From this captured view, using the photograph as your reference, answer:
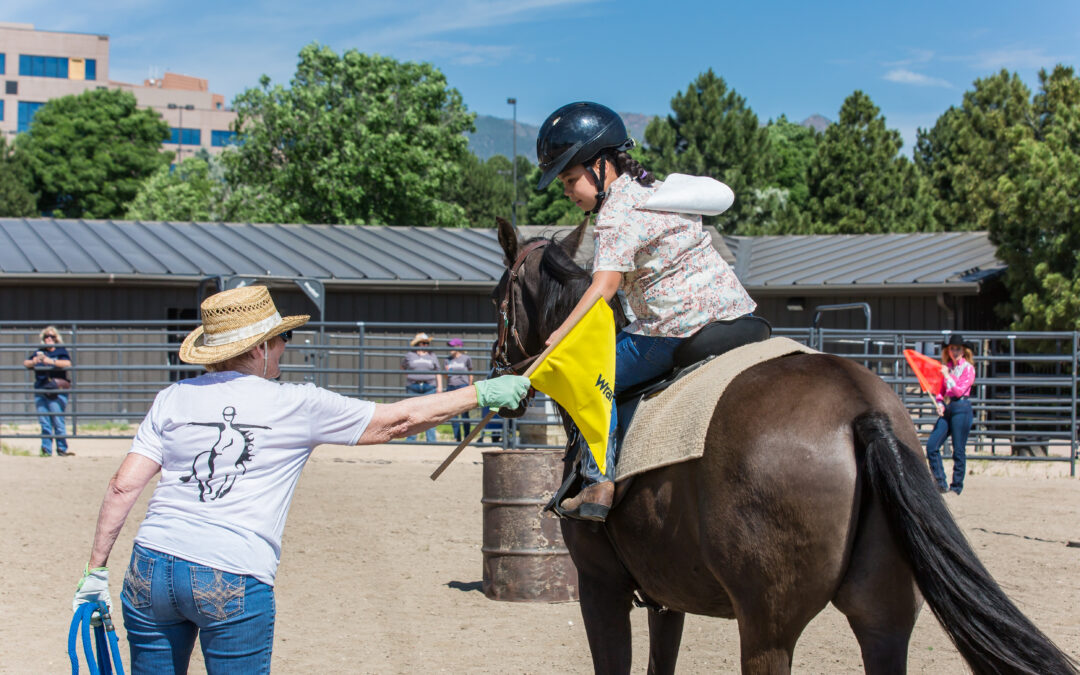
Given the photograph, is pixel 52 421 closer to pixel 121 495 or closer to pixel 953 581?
pixel 121 495

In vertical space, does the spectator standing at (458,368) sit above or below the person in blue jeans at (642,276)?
below

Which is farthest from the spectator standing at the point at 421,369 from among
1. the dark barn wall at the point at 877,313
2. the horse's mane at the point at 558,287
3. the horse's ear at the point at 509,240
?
the horse's mane at the point at 558,287

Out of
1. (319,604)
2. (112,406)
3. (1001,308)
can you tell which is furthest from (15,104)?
(319,604)

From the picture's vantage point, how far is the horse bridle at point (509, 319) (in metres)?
4.19

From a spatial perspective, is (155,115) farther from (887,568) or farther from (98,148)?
(887,568)

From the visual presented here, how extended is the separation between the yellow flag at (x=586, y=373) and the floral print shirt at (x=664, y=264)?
0.57 feet

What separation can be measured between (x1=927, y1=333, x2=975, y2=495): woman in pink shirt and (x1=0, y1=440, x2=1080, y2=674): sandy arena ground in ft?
1.40

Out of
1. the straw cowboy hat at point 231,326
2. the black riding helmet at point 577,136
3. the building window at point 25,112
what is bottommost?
the straw cowboy hat at point 231,326

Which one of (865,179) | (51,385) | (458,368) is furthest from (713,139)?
(51,385)

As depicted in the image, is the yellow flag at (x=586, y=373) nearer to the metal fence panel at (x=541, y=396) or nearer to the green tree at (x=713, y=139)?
the metal fence panel at (x=541, y=396)

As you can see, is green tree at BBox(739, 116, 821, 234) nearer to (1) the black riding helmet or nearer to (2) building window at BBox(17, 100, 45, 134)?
(1) the black riding helmet

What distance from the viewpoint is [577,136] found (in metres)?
3.72

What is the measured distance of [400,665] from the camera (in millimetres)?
5137

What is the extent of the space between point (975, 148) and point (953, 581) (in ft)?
86.2
